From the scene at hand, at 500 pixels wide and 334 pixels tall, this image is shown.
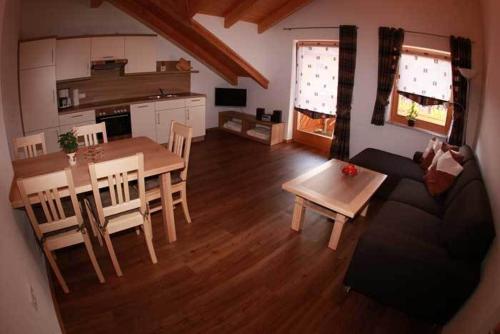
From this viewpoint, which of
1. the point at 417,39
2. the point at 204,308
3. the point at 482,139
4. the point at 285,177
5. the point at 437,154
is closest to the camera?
the point at 204,308

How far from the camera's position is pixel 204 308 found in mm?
2408

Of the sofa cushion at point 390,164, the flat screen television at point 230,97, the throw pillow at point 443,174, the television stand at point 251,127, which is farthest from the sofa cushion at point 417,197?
the flat screen television at point 230,97

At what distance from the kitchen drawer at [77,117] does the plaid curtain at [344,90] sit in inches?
160

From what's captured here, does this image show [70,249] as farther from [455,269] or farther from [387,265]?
[455,269]

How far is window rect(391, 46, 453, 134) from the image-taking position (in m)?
4.30

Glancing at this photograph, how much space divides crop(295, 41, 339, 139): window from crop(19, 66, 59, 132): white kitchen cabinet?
4.11 metres

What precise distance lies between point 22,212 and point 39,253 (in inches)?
15.2

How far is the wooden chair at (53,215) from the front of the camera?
2107mm

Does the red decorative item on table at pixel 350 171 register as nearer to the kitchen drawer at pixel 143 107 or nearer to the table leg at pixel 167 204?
the table leg at pixel 167 204

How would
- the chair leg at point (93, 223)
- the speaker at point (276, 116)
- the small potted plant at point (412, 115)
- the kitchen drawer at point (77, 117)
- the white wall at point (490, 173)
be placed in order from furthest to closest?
1. the speaker at point (276, 116)
2. the small potted plant at point (412, 115)
3. the kitchen drawer at point (77, 117)
4. the chair leg at point (93, 223)
5. the white wall at point (490, 173)

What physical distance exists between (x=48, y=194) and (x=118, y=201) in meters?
0.55

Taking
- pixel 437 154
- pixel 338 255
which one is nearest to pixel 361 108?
pixel 437 154

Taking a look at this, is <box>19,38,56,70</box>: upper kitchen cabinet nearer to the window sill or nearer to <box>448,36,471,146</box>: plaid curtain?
the window sill

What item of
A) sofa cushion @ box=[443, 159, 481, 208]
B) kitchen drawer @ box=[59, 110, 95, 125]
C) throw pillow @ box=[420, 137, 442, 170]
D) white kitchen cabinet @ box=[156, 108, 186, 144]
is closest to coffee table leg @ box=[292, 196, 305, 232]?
sofa cushion @ box=[443, 159, 481, 208]
